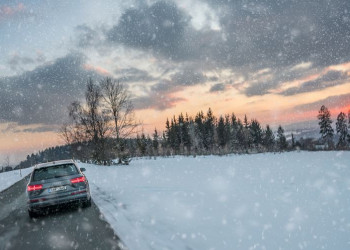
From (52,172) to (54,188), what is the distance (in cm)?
57

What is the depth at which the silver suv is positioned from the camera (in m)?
8.51

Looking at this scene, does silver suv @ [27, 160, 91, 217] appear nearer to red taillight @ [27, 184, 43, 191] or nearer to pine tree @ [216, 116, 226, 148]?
red taillight @ [27, 184, 43, 191]

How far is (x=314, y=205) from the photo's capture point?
282 inches

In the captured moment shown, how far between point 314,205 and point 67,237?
5764mm

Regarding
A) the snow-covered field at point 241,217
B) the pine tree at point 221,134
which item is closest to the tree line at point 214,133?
the pine tree at point 221,134

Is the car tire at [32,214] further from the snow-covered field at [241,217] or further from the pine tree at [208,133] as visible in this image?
the pine tree at [208,133]

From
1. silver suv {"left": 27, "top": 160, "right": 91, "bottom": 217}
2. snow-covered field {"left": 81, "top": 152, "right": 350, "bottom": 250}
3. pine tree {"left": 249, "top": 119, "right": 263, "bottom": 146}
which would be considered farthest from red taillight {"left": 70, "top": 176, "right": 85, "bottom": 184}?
pine tree {"left": 249, "top": 119, "right": 263, "bottom": 146}

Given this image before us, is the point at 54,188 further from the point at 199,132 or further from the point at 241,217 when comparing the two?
the point at 199,132

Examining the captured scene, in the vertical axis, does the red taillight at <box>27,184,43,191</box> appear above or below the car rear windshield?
below

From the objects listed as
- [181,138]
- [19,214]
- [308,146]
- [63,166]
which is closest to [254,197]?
[63,166]

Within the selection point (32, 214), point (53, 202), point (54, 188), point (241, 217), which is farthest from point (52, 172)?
point (241, 217)

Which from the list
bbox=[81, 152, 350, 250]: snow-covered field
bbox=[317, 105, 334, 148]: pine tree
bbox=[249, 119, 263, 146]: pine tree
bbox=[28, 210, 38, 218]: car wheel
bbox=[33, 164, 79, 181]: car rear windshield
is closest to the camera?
bbox=[81, 152, 350, 250]: snow-covered field

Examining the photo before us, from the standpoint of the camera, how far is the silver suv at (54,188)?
27.9ft

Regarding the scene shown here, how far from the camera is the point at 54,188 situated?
8609 millimetres
